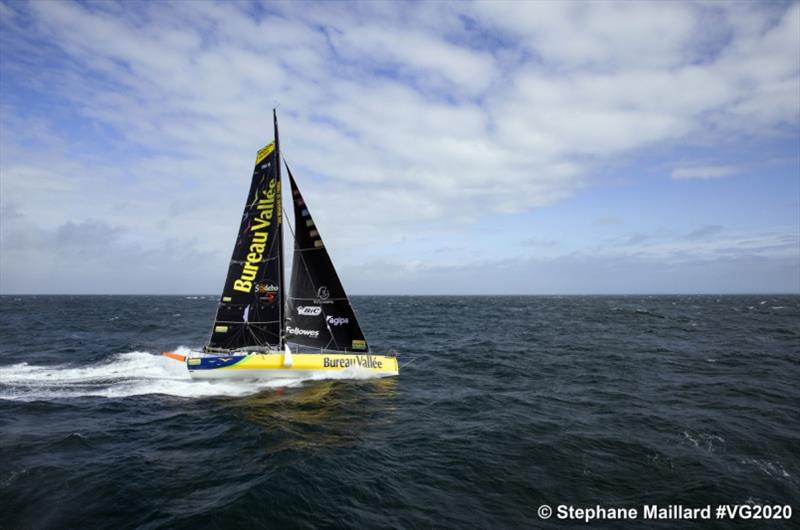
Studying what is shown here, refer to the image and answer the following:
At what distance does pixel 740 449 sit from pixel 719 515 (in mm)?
4488

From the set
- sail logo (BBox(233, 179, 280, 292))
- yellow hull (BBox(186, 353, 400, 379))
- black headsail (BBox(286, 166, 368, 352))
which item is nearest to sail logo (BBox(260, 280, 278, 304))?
sail logo (BBox(233, 179, 280, 292))

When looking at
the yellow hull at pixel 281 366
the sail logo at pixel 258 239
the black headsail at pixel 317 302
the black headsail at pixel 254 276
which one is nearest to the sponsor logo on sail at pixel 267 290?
the black headsail at pixel 254 276

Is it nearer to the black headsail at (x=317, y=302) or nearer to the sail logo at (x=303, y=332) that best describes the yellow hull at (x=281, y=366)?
the black headsail at (x=317, y=302)

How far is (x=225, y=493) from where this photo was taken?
9.42 meters

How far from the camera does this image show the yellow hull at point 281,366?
18500 mm

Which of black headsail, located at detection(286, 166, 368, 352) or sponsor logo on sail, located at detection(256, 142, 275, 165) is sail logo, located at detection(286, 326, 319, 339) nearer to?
black headsail, located at detection(286, 166, 368, 352)

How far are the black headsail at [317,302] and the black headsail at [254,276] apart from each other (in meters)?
1.06

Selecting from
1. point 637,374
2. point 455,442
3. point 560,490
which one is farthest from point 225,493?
point 637,374

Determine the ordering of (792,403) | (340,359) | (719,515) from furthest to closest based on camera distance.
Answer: (340,359) → (792,403) → (719,515)

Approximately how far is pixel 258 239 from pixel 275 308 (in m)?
3.32

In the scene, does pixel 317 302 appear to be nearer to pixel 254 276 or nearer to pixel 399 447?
pixel 254 276

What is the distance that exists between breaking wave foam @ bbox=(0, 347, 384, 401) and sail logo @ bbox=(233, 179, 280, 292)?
4403 mm

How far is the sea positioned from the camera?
882cm

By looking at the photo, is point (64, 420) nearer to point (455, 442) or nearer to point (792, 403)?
point (455, 442)
